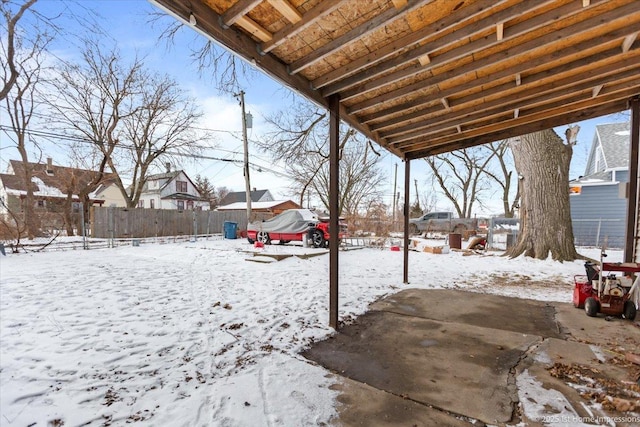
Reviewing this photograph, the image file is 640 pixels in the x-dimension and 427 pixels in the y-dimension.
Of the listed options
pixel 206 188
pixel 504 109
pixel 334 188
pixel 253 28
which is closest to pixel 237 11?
pixel 253 28

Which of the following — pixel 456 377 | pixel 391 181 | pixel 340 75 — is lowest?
pixel 456 377

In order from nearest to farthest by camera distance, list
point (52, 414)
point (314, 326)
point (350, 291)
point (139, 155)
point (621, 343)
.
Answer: point (52, 414)
point (621, 343)
point (314, 326)
point (350, 291)
point (139, 155)

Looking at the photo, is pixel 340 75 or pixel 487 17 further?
pixel 340 75

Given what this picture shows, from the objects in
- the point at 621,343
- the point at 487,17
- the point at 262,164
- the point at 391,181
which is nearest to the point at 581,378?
the point at 621,343

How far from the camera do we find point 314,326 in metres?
3.26

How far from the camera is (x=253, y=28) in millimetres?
2174

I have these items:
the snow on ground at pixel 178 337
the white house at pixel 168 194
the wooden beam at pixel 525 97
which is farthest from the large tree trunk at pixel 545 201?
the white house at pixel 168 194

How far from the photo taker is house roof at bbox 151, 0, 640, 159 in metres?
2.02

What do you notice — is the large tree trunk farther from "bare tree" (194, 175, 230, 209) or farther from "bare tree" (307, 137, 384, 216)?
"bare tree" (194, 175, 230, 209)

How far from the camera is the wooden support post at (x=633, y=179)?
3598mm

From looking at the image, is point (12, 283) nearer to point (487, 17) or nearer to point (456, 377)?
point (456, 377)

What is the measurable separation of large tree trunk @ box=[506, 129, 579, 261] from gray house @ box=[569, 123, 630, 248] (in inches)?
208

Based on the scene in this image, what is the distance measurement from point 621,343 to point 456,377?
1897 millimetres

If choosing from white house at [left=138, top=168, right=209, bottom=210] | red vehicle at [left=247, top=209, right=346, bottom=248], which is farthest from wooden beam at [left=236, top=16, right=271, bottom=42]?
white house at [left=138, top=168, right=209, bottom=210]
